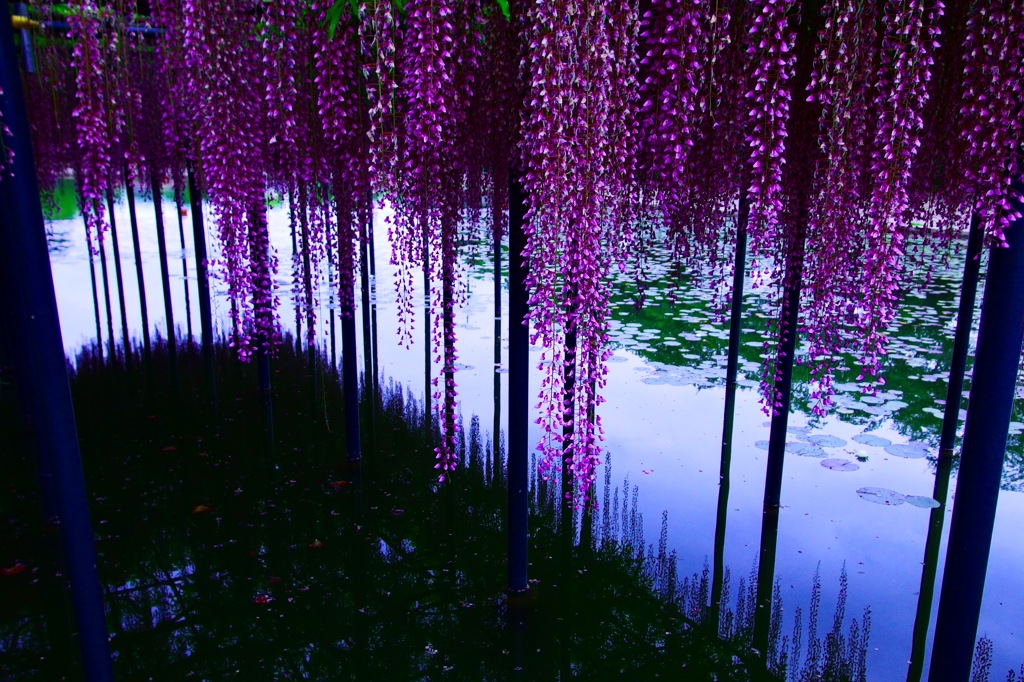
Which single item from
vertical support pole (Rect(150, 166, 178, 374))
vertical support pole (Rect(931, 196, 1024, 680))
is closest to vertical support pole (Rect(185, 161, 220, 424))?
vertical support pole (Rect(150, 166, 178, 374))

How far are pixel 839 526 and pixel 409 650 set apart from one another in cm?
319

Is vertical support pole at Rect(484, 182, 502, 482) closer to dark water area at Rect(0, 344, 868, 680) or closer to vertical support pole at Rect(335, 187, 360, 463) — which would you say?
dark water area at Rect(0, 344, 868, 680)

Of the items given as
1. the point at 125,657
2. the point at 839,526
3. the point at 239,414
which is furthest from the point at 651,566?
the point at 239,414

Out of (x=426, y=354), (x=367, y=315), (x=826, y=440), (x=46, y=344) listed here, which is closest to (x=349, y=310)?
(x=367, y=315)

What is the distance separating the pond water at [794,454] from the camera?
4.39 m

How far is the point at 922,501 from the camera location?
5391 millimetres

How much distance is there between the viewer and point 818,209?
283 cm

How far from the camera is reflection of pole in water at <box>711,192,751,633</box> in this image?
4359 millimetres

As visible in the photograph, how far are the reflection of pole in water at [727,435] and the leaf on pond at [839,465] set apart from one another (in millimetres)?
787

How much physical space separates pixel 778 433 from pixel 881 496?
1321 mm

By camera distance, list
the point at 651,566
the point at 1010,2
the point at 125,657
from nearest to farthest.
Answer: the point at 1010,2 → the point at 125,657 → the point at 651,566

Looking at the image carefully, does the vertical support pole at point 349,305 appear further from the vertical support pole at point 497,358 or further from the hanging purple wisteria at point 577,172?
the hanging purple wisteria at point 577,172

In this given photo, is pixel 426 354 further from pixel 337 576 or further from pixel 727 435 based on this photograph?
pixel 337 576

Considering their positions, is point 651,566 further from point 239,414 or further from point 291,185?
point 239,414
